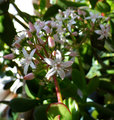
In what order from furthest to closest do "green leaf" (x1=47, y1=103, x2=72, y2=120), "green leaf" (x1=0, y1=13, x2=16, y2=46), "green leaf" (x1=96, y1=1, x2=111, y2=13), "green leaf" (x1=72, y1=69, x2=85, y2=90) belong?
"green leaf" (x1=96, y1=1, x2=111, y2=13), "green leaf" (x1=72, y1=69, x2=85, y2=90), "green leaf" (x1=0, y1=13, x2=16, y2=46), "green leaf" (x1=47, y1=103, x2=72, y2=120)

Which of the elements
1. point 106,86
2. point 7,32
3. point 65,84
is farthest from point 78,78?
point 7,32

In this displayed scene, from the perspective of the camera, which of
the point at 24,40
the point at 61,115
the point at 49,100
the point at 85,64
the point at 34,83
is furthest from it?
the point at 85,64

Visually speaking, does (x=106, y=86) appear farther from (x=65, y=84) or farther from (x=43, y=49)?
(x=43, y=49)

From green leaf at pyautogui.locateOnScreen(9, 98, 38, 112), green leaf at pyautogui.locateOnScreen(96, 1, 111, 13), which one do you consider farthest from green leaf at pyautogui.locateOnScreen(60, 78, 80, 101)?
green leaf at pyautogui.locateOnScreen(96, 1, 111, 13)

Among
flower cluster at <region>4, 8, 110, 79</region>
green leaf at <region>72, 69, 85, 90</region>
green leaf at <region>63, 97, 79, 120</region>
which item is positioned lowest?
green leaf at <region>72, 69, 85, 90</region>

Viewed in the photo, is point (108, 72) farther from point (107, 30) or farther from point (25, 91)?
point (25, 91)

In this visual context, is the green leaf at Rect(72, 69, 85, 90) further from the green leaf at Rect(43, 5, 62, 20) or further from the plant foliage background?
the green leaf at Rect(43, 5, 62, 20)

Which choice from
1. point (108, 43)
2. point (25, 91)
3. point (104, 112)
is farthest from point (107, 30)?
point (25, 91)

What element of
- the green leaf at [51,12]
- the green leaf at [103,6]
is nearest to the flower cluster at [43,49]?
the green leaf at [51,12]
